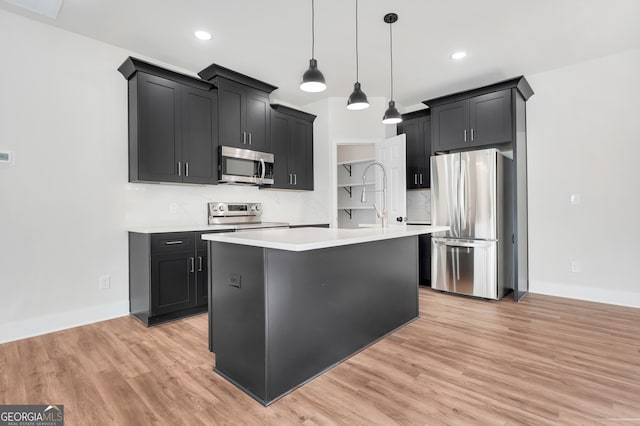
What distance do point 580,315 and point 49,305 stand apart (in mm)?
5184

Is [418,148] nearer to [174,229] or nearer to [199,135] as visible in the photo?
[199,135]

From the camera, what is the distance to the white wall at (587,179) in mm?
3604

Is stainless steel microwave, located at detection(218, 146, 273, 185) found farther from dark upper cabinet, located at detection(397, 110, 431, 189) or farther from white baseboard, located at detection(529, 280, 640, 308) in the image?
white baseboard, located at detection(529, 280, 640, 308)

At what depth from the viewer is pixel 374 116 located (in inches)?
195

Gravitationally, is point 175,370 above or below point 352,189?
below

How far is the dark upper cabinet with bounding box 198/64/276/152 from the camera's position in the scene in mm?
3877

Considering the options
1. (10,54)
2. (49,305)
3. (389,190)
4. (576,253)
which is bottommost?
(49,305)

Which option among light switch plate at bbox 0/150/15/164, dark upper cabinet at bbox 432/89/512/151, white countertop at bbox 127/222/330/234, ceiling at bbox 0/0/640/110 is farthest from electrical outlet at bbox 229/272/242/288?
dark upper cabinet at bbox 432/89/512/151

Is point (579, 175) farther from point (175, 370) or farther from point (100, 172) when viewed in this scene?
point (100, 172)

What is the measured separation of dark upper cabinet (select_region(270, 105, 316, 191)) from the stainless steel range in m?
0.47

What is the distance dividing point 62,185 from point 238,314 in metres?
2.37

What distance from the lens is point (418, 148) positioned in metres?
4.85

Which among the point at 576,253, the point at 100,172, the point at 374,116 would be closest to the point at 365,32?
the point at 374,116

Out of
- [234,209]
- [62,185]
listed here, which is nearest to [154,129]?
[62,185]
